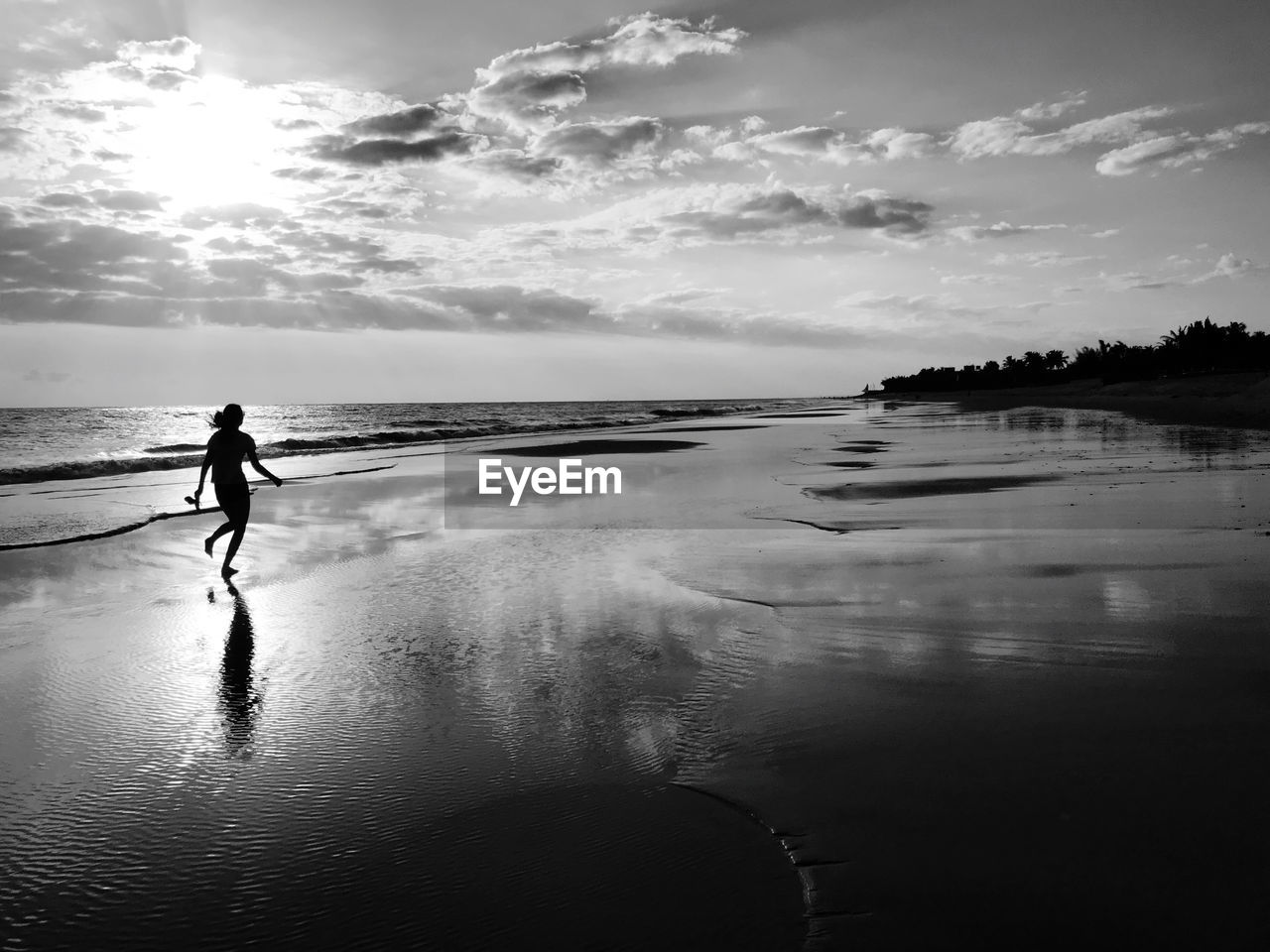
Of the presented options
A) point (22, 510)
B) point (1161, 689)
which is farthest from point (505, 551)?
point (22, 510)

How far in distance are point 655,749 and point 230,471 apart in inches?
336

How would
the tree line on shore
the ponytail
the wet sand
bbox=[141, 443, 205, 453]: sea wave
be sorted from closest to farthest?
the wet sand < the ponytail < bbox=[141, 443, 205, 453]: sea wave < the tree line on shore

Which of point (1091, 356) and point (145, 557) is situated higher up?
point (1091, 356)

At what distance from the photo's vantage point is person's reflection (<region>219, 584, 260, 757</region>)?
473 centimetres

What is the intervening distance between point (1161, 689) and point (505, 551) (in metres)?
7.32

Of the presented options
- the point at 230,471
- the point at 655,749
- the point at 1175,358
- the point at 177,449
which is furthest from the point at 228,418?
the point at 1175,358

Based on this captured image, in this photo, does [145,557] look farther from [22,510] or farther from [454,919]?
[454,919]

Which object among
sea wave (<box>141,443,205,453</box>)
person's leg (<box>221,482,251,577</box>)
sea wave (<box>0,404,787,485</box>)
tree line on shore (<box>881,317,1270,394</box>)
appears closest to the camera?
person's leg (<box>221,482,251,577</box>)

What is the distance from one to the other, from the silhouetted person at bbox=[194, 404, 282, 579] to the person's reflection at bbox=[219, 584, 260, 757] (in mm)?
3089

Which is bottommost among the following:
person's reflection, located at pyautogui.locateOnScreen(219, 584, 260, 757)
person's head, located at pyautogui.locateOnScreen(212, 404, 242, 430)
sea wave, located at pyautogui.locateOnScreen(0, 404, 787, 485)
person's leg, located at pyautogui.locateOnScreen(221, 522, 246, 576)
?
person's reflection, located at pyautogui.locateOnScreen(219, 584, 260, 757)

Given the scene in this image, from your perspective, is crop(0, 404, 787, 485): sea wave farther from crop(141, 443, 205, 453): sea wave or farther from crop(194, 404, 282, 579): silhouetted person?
crop(194, 404, 282, 579): silhouetted person

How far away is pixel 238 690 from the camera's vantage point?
5.55 m

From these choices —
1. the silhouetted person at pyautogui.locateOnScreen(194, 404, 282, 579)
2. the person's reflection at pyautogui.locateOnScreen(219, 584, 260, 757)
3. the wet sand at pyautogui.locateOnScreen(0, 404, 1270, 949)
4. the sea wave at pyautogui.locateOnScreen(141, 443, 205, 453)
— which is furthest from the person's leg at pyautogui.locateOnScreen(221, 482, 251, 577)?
the sea wave at pyautogui.locateOnScreen(141, 443, 205, 453)

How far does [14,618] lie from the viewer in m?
7.55
